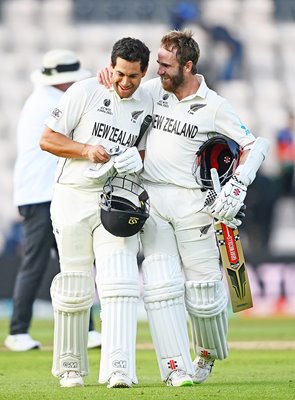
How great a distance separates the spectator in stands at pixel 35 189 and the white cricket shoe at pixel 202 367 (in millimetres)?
2396

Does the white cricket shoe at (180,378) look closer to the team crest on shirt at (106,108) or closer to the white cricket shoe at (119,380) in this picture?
the white cricket shoe at (119,380)

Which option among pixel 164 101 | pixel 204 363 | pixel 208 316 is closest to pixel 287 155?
pixel 204 363

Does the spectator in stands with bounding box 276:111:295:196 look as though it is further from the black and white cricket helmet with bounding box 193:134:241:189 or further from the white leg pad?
the white leg pad

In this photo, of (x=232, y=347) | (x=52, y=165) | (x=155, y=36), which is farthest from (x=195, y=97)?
(x=155, y=36)

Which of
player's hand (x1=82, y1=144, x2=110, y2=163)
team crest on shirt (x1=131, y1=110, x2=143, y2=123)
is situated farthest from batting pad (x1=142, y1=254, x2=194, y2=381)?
team crest on shirt (x1=131, y1=110, x2=143, y2=123)

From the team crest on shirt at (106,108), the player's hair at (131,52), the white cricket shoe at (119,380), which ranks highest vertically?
the player's hair at (131,52)

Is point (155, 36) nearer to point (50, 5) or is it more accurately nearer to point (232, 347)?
point (50, 5)

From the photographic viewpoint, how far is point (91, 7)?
19.6 m

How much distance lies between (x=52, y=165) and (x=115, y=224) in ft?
10.2

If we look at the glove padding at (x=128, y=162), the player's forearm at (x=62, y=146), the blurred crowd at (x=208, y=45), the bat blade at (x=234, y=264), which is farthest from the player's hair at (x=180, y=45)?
the blurred crowd at (x=208, y=45)

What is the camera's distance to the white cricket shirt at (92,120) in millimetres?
6625

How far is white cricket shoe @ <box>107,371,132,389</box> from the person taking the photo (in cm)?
638

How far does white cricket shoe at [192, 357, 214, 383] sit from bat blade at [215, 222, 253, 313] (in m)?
0.33

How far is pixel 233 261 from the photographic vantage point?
22.8 ft
